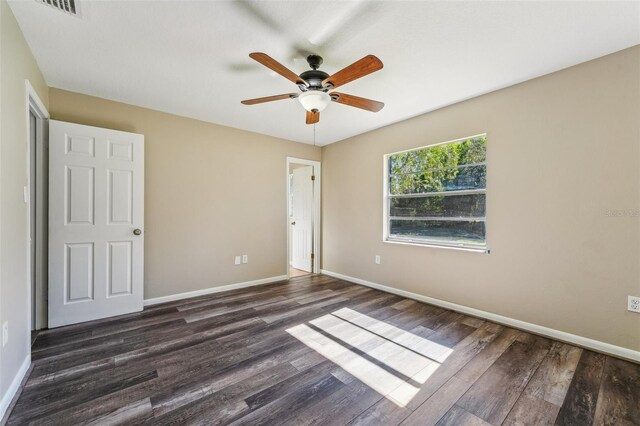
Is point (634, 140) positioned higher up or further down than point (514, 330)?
higher up

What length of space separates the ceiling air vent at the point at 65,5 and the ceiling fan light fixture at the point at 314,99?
1560 millimetres

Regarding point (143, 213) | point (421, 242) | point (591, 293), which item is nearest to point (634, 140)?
point (591, 293)

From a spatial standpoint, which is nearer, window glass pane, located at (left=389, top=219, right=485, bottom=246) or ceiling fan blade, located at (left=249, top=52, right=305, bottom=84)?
ceiling fan blade, located at (left=249, top=52, right=305, bottom=84)

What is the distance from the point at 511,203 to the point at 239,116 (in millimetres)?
3399

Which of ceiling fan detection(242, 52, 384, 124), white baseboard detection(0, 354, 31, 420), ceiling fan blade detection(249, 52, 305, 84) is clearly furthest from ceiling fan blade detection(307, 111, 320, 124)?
white baseboard detection(0, 354, 31, 420)

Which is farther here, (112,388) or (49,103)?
(49,103)

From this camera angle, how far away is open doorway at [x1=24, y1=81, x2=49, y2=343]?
2.61 metres

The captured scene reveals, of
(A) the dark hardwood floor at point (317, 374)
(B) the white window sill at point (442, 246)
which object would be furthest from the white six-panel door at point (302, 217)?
(A) the dark hardwood floor at point (317, 374)

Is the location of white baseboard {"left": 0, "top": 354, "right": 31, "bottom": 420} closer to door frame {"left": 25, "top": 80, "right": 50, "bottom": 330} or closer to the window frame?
door frame {"left": 25, "top": 80, "right": 50, "bottom": 330}

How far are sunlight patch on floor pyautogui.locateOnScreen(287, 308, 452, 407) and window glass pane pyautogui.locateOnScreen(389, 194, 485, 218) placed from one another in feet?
5.16

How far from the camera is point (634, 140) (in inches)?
83.6

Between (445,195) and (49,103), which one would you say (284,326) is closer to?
(445,195)

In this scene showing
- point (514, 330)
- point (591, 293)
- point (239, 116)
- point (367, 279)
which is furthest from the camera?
point (367, 279)

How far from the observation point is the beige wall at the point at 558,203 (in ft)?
7.13
